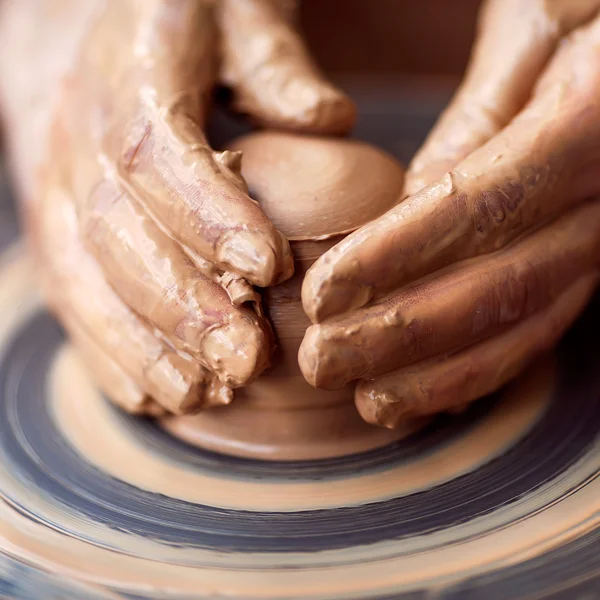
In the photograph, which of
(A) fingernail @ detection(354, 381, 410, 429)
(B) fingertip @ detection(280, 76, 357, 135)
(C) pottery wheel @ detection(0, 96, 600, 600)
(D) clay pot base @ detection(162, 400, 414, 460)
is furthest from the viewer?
(B) fingertip @ detection(280, 76, 357, 135)

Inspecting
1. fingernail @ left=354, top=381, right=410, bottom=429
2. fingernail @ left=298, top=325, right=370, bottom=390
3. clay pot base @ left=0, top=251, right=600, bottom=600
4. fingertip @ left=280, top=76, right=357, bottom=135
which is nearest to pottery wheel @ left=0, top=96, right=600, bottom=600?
clay pot base @ left=0, top=251, right=600, bottom=600

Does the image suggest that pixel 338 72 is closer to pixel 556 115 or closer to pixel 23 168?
pixel 23 168

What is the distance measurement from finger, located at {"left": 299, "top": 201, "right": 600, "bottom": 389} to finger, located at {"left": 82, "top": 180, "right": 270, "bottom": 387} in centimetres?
9

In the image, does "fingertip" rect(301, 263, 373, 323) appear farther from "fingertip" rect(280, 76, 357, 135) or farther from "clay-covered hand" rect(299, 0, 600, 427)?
"fingertip" rect(280, 76, 357, 135)

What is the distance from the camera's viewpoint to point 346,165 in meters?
1.26

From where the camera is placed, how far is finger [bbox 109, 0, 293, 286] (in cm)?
107

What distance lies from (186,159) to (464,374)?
562 mm

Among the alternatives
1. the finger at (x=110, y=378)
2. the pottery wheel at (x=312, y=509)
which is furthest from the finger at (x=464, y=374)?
the finger at (x=110, y=378)

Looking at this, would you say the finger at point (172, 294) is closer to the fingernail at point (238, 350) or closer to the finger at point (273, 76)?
the fingernail at point (238, 350)

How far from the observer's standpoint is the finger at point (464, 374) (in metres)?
1.15

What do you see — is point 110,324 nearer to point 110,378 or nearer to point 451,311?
point 110,378

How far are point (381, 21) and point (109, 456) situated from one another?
5.80 feet

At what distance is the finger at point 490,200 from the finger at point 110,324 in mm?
264

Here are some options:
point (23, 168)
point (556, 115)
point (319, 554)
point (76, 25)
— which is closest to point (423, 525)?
point (319, 554)
